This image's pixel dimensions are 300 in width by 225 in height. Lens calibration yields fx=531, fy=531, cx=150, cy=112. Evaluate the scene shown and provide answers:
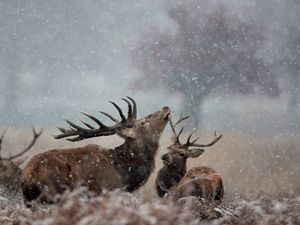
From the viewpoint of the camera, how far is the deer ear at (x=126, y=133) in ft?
31.4

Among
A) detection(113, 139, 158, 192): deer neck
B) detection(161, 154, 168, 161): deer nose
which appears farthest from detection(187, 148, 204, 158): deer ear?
detection(113, 139, 158, 192): deer neck

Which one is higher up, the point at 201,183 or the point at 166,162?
the point at 166,162

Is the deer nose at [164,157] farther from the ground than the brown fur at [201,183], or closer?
farther from the ground

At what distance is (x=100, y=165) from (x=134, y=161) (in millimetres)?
971

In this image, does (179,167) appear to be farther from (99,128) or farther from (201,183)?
(99,128)

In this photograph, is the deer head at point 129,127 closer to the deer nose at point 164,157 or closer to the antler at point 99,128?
the antler at point 99,128

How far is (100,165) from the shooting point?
8.48m

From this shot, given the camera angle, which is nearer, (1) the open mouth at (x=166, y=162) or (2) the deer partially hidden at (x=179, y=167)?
(2) the deer partially hidden at (x=179, y=167)

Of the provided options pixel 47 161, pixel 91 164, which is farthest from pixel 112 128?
pixel 47 161

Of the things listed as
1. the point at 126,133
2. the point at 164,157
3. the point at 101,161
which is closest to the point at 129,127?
the point at 126,133

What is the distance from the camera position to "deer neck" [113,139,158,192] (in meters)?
9.02

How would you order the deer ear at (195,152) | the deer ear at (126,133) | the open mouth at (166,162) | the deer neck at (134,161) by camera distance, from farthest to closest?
the open mouth at (166,162) < the deer ear at (195,152) < the deer ear at (126,133) < the deer neck at (134,161)

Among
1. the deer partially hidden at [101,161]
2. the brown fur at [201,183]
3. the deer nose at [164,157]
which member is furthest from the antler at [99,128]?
the deer nose at [164,157]

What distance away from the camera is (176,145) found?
13680 millimetres
